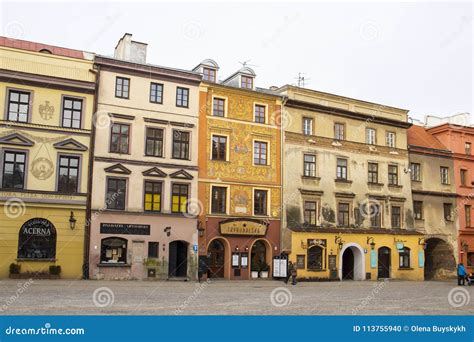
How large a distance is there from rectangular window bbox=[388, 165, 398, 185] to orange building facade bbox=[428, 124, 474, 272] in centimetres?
610

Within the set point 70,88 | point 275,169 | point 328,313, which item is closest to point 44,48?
point 70,88

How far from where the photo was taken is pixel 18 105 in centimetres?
2958

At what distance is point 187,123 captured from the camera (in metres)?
33.8

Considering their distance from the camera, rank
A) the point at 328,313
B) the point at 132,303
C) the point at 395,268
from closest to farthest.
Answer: the point at 328,313 → the point at 132,303 → the point at 395,268

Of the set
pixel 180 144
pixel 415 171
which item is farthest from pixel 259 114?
pixel 415 171

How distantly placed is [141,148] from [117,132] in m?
1.61

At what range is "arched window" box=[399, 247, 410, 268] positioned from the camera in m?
39.9

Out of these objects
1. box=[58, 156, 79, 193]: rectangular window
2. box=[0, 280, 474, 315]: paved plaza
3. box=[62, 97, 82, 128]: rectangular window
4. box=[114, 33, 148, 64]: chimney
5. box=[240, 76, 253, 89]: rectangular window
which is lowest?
box=[0, 280, 474, 315]: paved plaza

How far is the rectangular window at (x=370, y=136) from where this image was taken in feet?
134

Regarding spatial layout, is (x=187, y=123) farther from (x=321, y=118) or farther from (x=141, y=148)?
(x=321, y=118)

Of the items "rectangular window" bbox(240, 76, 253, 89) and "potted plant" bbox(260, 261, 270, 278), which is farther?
"rectangular window" bbox(240, 76, 253, 89)

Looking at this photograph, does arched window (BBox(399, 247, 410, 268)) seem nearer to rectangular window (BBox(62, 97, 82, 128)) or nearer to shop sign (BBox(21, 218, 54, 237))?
rectangular window (BBox(62, 97, 82, 128))

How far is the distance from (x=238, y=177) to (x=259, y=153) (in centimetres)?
228

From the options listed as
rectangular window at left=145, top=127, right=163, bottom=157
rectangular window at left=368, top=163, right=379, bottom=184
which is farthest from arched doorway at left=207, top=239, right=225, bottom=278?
rectangular window at left=368, top=163, right=379, bottom=184
